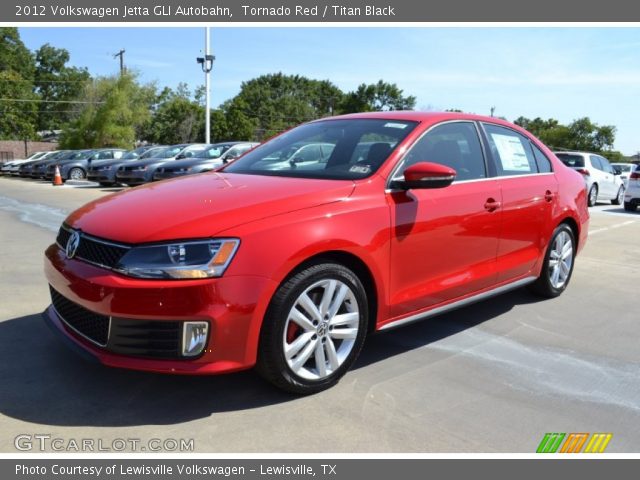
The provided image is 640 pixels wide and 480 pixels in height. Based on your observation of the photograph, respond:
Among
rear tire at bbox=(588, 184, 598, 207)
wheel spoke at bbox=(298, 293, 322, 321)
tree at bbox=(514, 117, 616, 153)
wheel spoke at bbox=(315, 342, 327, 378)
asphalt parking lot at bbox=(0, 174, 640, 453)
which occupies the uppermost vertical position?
tree at bbox=(514, 117, 616, 153)

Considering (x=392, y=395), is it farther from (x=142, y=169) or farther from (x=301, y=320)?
(x=142, y=169)

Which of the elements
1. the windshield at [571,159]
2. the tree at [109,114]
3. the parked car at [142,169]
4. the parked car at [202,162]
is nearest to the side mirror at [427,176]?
the parked car at [202,162]

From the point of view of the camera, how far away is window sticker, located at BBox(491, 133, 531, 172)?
463cm

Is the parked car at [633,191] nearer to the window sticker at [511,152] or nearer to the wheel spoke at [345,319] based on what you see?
the window sticker at [511,152]

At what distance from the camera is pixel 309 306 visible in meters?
3.17

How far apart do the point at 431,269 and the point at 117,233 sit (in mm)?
1989

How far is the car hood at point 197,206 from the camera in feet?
9.73

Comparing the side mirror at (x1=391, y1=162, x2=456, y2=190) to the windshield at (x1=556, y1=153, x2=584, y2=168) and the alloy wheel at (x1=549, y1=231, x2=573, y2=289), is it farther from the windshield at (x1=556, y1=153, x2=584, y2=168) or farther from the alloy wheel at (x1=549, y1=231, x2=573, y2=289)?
the windshield at (x1=556, y1=153, x2=584, y2=168)

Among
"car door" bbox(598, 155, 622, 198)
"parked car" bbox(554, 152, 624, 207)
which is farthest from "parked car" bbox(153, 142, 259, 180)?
"car door" bbox(598, 155, 622, 198)

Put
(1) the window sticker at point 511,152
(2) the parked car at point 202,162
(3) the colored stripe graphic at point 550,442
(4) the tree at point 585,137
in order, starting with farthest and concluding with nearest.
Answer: (4) the tree at point 585,137
(2) the parked car at point 202,162
(1) the window sticker at point 511,152
(3) the colored stripe graphic at point 550,442

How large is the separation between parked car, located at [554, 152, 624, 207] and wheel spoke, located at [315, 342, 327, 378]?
13313 millimetres

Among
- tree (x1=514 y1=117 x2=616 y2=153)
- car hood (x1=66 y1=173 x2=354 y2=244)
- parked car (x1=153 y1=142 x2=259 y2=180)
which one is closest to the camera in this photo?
car hood (x1=66 y1=173 x2=354 y2=244)

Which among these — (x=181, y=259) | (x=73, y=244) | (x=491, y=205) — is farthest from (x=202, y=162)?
(x=181, y=259)

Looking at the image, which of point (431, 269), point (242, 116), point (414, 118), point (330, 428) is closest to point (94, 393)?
point (330, 428)
